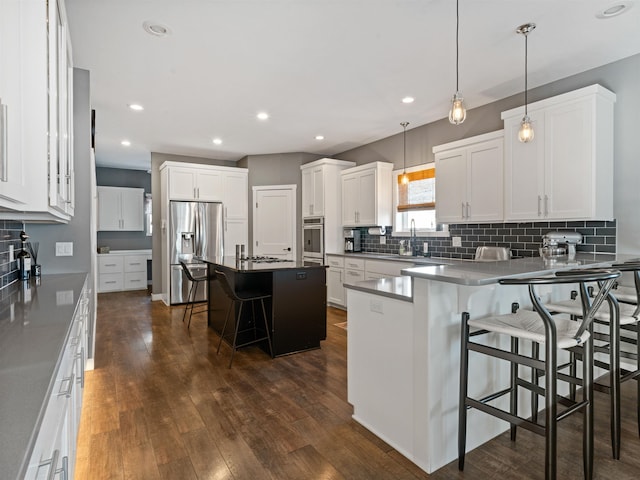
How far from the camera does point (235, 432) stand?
7.37ft

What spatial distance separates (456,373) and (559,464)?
0.72 meters

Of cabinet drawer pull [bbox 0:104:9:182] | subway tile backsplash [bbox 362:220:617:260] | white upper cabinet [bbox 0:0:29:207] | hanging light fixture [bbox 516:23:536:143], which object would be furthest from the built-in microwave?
cabinet drawer pull [bbox 0:104:9:182]

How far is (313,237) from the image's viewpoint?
6258 mm

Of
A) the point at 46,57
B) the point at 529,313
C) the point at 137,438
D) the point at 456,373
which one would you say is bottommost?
the point at 137,438

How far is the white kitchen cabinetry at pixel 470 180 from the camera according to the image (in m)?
3.85

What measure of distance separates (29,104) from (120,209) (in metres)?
7.28

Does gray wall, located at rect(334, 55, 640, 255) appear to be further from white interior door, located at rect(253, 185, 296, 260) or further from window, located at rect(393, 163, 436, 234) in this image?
white interior door, located at rect(253, 185, 296, 260)

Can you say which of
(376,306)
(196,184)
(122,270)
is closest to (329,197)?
(196,184)

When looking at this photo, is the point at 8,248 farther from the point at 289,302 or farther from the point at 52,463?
the point at 289,302

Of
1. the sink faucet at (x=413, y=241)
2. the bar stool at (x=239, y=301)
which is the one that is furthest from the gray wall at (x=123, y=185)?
the sink faucet at (x=413, y=241)

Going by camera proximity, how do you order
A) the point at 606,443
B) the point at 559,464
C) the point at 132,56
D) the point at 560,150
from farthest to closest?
the point at 560,150, the point at 132,56, the point at 606,443, the point at 559,464

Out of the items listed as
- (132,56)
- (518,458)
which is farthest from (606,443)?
(132,56)

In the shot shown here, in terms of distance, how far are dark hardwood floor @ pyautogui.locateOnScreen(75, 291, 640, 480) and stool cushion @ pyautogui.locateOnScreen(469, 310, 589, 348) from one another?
760mm

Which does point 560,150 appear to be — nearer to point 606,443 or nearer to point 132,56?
point 606,443
